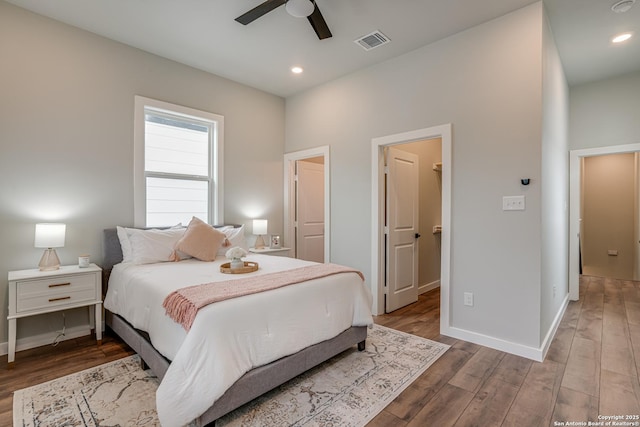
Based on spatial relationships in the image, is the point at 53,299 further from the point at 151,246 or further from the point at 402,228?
the point at 402,228

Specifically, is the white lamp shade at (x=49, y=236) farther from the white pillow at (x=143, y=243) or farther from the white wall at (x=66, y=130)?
the white pillow at (x=143, y=243)

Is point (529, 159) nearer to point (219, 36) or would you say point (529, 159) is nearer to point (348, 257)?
point (348, 257)

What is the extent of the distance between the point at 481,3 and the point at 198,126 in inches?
132

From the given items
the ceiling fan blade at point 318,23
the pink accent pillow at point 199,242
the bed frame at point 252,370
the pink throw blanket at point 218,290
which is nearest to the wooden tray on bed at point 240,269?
the pink throw blanket at point 218,290

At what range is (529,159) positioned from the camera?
261 centimetres

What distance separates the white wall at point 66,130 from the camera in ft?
8.77

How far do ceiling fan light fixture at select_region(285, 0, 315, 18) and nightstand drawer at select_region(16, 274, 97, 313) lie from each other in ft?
9.34

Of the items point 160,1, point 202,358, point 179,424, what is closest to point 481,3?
point 160,1

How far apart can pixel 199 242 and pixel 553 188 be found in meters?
3.75

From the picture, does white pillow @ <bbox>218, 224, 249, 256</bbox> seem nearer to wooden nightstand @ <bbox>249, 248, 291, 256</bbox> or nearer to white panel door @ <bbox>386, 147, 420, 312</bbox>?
wooden nightstand @ <bbox>249, 248, 291, 256</bbox>

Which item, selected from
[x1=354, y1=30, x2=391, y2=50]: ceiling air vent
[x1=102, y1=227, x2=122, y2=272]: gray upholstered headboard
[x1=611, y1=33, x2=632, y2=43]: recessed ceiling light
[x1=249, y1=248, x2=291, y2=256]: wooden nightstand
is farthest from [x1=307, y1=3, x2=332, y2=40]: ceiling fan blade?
[x1=611, y1=33, x2=632, y2=43]: recessed ceiling light

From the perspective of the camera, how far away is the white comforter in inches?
62.2

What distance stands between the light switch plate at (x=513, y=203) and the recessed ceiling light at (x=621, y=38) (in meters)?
2.13

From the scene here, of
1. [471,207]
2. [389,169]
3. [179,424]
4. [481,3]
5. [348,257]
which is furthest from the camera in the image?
[348,257]
